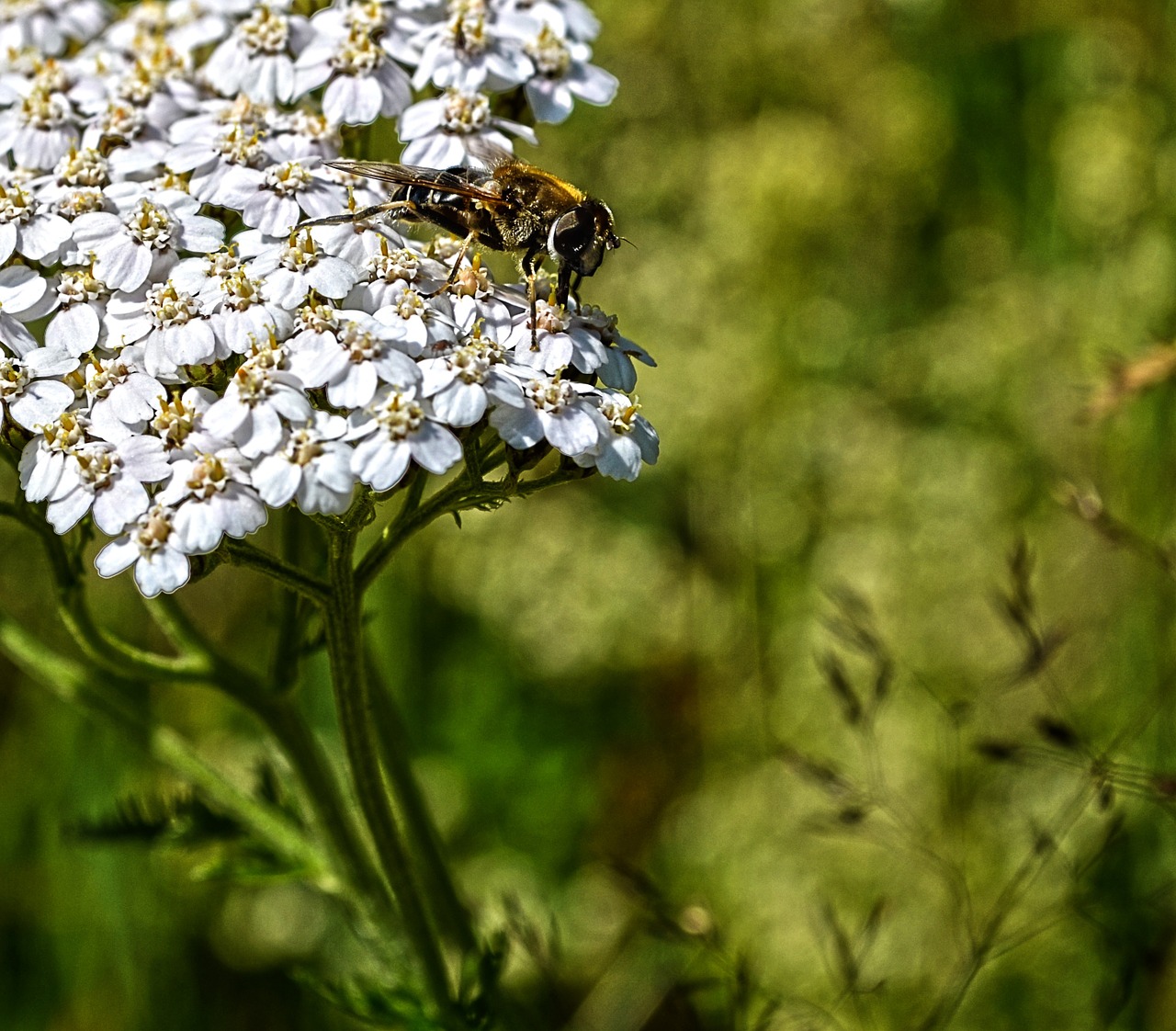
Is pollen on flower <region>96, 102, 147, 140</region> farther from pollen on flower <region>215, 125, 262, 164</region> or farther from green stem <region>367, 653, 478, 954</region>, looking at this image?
green stem <region>367, 653, 478, 954</region>

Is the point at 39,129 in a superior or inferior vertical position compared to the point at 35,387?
superior

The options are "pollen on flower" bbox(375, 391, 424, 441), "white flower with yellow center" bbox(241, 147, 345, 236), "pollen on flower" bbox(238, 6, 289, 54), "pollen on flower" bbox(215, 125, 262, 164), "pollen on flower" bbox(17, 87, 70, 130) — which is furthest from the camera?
"pollen on flower" bbox(238, 6, 289, 54)

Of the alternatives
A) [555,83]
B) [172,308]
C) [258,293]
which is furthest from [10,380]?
[555,83]

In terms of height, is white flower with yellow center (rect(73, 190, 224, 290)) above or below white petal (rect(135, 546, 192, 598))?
above

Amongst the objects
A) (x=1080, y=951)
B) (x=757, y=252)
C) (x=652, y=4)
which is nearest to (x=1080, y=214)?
(x=757, y=252)

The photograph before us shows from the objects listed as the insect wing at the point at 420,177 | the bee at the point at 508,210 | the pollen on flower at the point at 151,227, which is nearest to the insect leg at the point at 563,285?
the bee at the point at 508,210

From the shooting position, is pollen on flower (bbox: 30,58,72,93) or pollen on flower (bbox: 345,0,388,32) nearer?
pollen on flower (bbox: 345,0,388,32)

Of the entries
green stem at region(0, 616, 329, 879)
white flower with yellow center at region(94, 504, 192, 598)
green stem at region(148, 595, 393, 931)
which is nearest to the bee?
white flower with yellow center at region(94, 504, 192, 598)

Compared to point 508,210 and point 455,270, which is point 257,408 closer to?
point 455,270

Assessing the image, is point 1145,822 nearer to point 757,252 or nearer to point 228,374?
point 757,252
